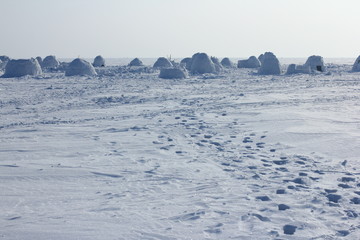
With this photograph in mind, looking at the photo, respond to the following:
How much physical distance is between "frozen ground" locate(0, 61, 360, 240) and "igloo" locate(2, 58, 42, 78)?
1258 centimetres

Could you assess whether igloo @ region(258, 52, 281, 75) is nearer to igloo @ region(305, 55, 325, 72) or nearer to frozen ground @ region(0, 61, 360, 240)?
igloo @ region(305, 55, 325, 72)

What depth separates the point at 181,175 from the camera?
4016 millimetres

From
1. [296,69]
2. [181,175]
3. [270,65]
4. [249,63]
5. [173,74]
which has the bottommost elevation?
[181,175]

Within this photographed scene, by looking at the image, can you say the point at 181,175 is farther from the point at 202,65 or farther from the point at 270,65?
the point at 202,65

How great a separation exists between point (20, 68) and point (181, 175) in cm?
1780

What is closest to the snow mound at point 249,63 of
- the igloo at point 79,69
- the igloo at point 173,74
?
the igloo at point 173,74

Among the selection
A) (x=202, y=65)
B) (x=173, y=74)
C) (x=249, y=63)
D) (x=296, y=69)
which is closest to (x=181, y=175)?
(x=173, y=74)

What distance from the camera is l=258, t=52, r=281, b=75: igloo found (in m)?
22.0

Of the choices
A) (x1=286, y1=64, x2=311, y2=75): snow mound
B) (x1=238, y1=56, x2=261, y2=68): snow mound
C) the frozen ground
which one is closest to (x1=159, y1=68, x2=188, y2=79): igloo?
(x1=286, y1=64, x2=311, y2=75): snow mound

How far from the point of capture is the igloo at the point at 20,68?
19438 mm

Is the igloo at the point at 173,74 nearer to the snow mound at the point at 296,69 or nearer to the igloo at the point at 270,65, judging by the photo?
the igloo at the point at 270,65

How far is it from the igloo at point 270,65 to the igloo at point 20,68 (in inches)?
494

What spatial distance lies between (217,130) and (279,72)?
1670cm

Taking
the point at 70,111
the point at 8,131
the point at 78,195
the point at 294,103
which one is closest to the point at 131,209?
the point at 78,195
